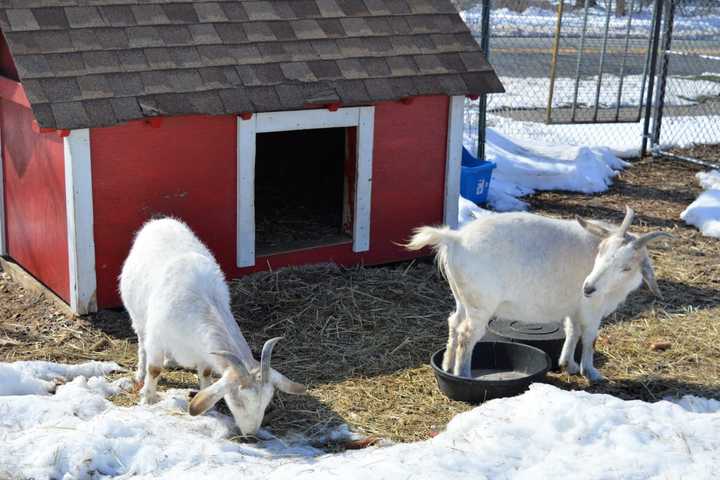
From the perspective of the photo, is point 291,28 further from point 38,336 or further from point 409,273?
point 38,336

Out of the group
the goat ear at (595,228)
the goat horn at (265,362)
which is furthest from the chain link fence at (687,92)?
the goat horn at (265,362)

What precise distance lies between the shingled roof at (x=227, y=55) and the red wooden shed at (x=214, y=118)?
13 mm

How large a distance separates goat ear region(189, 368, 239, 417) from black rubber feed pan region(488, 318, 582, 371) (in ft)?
8.10

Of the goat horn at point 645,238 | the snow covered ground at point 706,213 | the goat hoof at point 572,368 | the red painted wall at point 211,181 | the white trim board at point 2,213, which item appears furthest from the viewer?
the snow covered ground at point 706,213

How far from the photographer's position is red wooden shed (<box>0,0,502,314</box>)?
7266 millimetres

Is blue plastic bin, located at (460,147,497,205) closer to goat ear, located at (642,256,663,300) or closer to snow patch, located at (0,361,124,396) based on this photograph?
goat ear, located at (642,256,663,300)

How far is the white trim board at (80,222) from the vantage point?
7172 millimetres

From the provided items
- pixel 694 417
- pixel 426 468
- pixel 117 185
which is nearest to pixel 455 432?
pixel 426 468

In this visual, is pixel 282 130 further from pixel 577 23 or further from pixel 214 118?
pixel 577 23

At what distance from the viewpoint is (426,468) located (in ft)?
16.0

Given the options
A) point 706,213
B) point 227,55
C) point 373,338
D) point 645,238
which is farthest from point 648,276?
point 706,213

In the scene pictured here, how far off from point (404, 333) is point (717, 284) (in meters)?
3.14

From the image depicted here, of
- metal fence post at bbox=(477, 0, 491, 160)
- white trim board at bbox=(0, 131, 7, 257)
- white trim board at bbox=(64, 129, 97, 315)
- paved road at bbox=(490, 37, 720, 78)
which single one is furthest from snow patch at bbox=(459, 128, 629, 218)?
paved road at bbox=(490, 37, 720, 78)

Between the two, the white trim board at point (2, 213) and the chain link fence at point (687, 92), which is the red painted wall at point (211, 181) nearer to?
the white trim board at point (2, 213)
